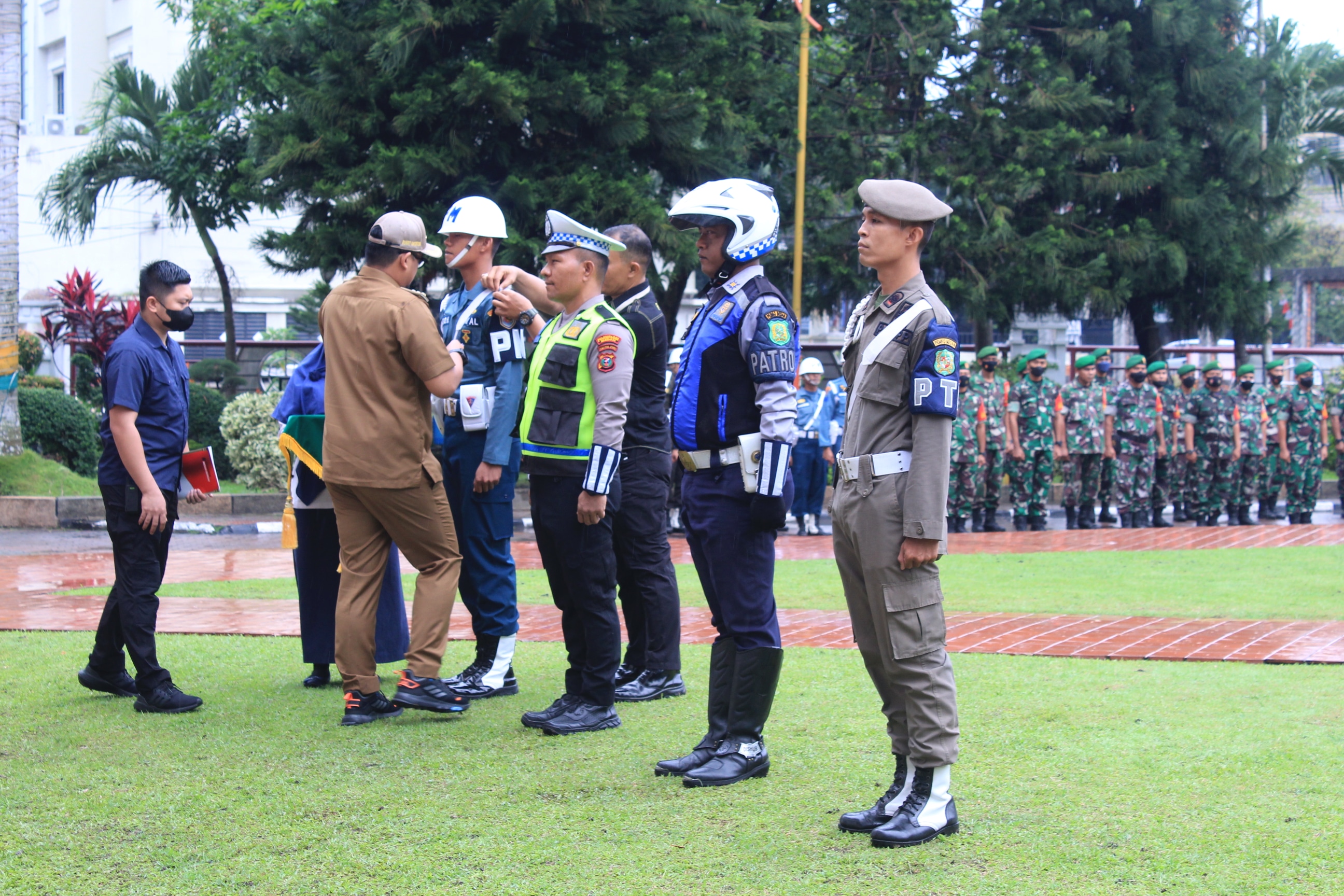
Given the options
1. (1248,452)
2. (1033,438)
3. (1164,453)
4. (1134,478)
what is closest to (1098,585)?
(1033,438)

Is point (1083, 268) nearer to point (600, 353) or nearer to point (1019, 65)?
point (1019, 65)

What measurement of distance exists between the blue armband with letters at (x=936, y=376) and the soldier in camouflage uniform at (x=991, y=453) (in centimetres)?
1213

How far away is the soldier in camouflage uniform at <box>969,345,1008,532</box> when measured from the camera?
1597 centimetres

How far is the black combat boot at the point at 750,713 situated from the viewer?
15.2 ft

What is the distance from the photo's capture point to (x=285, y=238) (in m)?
17.7

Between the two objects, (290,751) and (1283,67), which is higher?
(1283,67)

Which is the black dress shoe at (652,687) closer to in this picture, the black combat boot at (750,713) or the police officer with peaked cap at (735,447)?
the police officer with peaked cap at (735,447)

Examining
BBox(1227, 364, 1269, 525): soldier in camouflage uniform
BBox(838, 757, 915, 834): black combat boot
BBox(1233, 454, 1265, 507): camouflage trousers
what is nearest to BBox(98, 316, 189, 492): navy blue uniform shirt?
BBox(838, 757, 915, 834): black combat boot

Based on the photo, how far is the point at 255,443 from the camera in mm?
17031

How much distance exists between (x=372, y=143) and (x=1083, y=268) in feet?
37.4

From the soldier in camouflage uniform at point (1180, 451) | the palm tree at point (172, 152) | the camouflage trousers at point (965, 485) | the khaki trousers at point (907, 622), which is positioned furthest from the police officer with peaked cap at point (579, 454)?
the palm tree at point (172, 152)

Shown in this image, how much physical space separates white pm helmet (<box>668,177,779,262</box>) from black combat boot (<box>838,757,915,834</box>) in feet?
6.12

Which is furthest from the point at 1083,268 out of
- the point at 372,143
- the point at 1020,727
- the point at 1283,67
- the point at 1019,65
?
the point at 1020,727

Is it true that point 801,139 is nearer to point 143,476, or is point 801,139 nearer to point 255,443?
point 255,443
